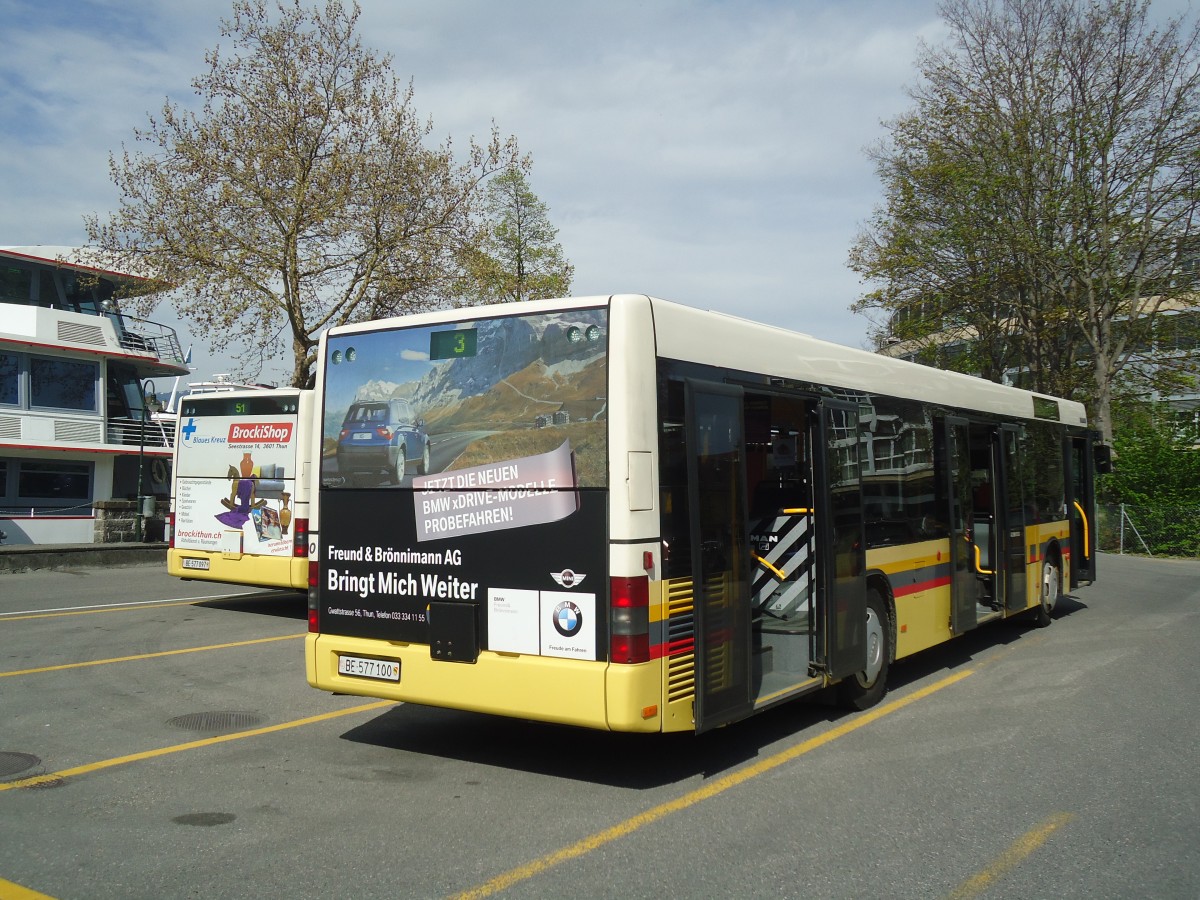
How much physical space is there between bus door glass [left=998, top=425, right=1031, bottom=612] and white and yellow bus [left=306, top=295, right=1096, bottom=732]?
373cm

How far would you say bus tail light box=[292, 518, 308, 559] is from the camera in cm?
1298

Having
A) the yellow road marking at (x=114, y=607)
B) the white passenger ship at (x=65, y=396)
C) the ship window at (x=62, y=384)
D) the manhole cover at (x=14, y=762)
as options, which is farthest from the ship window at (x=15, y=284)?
the manhole cover at (x=14, y=762)

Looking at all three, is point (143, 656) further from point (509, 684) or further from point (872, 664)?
point (872, 664)

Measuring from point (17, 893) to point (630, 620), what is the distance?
3130mm

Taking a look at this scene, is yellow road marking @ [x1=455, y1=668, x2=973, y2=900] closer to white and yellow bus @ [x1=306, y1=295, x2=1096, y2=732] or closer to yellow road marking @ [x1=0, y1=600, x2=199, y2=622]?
white and yellow bus @ [x1=306, y1=295, x2=1096, y2=732]

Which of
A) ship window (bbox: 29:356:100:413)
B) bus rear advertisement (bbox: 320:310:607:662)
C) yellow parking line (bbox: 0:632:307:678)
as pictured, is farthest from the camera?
ship window (bbox: 29:356:100:413)

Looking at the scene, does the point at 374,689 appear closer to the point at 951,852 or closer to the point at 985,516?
the point at 951,852

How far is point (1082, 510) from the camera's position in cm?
1466

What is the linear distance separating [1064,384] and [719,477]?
3301 cm

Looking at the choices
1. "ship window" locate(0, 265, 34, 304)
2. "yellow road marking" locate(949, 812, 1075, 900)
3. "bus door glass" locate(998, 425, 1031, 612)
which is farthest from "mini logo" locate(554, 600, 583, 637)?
"ship window" locate(0, 265, 34, 304)

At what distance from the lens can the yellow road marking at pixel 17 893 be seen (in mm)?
4320

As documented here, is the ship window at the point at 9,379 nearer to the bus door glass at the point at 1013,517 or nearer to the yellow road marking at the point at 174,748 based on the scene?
the yellow road marking at the point at 174,748

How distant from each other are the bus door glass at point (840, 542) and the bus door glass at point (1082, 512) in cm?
756

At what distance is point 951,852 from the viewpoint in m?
5.00
